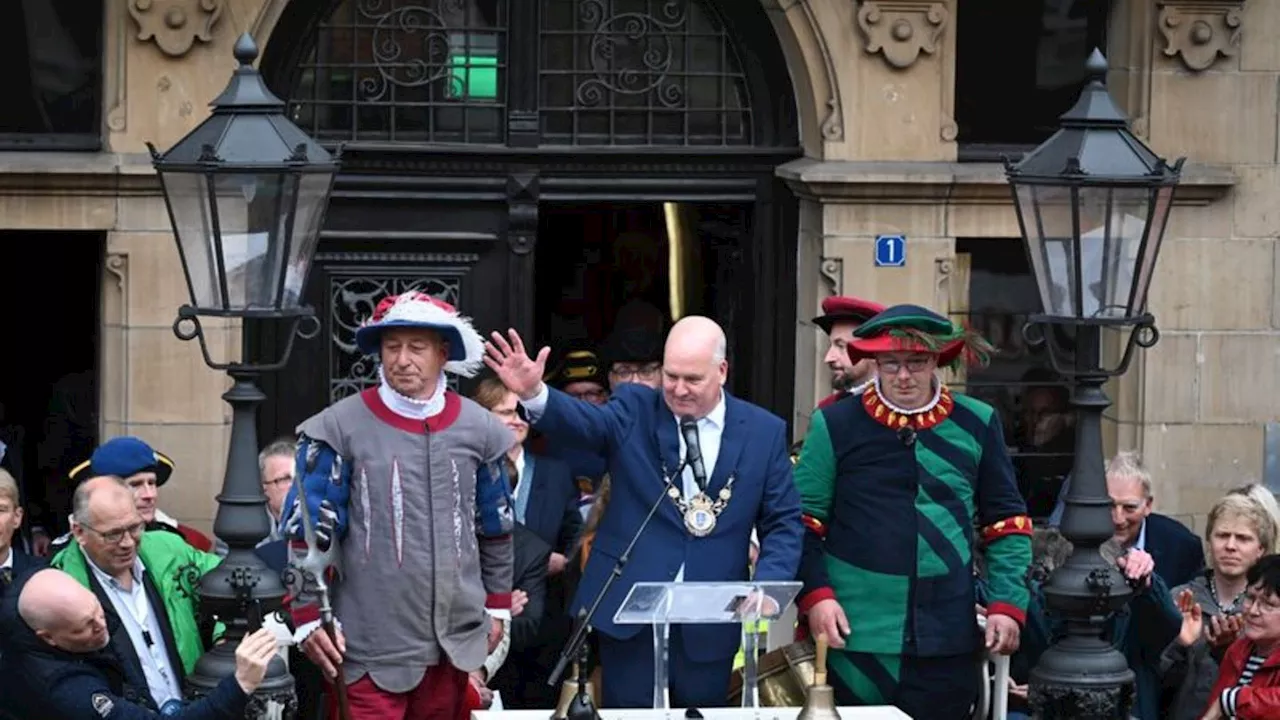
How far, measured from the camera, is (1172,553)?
11156mm

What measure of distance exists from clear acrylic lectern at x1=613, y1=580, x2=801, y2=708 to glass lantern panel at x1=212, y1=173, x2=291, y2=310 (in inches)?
58.6

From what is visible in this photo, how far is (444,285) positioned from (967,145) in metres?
2.41

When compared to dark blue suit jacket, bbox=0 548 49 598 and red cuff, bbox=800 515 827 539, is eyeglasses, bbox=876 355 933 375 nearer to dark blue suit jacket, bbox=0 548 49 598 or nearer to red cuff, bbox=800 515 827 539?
red cuff, bbox=800 515 827 539

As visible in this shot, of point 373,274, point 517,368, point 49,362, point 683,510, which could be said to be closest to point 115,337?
point 49,362

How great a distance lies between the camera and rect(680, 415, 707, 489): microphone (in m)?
9.87

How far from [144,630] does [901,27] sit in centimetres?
490

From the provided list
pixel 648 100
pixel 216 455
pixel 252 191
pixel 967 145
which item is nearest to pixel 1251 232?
pixel 967 145

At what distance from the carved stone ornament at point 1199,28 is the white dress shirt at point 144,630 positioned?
222 inches

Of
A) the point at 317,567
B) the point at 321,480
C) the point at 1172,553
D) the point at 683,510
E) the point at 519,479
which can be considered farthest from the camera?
the point at 1172,553

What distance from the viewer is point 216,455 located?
1224cm

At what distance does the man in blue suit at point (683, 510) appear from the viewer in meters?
9.79

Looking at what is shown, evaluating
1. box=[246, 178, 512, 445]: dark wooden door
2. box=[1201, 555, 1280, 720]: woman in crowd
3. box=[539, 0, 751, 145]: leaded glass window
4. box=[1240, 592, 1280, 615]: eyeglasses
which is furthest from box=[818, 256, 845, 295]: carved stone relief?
box=[1240, 592, 1280, 615]: eyeglasses

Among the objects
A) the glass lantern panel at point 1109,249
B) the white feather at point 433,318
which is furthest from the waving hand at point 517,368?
the glass lantern panel at point 1109,249

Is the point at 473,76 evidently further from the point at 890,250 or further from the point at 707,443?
the point at 707,443
